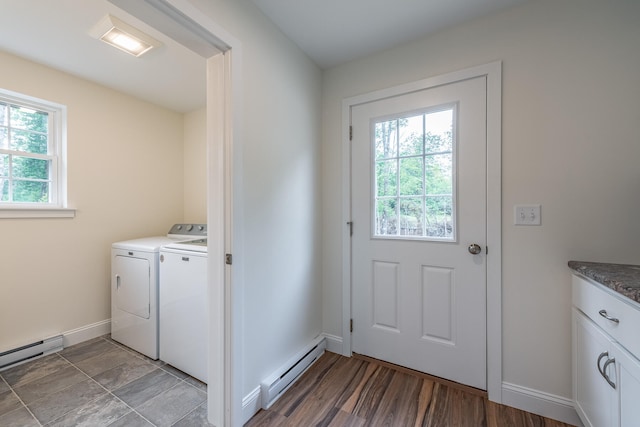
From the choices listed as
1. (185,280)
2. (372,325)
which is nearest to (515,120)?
(372,325)

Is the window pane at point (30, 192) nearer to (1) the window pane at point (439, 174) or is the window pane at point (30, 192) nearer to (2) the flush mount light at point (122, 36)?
(2) the flush mount light at point (122, 36)

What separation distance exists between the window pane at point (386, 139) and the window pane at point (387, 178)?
2.4 inches

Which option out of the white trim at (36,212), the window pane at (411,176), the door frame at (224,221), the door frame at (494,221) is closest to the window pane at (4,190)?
the white trim at (36,212)

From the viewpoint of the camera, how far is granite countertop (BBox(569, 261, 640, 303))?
880 mm

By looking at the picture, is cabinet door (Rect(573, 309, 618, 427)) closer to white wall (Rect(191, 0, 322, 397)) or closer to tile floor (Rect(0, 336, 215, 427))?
white wall (Rect(191, 0, 322, 397))

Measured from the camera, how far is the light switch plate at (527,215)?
1.46m

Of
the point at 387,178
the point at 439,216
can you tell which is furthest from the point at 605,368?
the point at 387,178

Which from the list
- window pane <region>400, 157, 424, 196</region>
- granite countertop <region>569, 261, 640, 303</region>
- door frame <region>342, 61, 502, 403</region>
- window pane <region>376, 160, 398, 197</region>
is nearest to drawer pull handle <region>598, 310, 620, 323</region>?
granite countertop <region>569, 261, 640, 303</region>

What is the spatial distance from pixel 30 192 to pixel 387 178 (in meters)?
2.96

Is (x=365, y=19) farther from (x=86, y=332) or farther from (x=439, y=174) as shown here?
(x=86, y=332)

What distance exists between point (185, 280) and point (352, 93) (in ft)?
6.24

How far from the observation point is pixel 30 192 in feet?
7.04

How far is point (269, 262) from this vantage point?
5.40 ft

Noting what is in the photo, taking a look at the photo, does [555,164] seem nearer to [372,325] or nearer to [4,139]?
[372,325]
